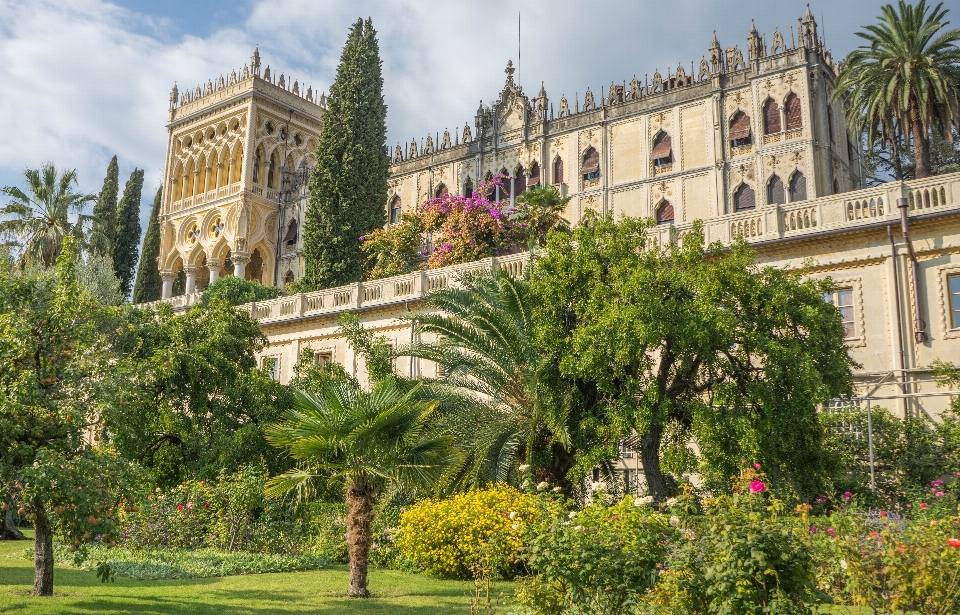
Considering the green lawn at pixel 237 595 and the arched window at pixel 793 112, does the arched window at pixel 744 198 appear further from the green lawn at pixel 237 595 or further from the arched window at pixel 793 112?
the green lawn at pixel 237 595

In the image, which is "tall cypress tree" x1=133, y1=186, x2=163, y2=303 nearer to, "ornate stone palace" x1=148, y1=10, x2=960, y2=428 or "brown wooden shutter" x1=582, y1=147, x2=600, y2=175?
"ornate stone palace" x1=148, y1=10, x2=960, y2=428

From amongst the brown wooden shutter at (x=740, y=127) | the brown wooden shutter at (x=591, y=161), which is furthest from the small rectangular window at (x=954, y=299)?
the brown wooden shutter at (x=591, y=161)

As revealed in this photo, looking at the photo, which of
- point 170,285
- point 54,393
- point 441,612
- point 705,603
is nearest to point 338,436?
point 441,612

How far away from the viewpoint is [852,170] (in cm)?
3744

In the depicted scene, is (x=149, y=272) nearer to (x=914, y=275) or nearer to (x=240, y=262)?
(x=240, y=262)

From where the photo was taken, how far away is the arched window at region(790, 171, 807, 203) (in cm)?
3378

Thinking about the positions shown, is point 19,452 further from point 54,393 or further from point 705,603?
point 705,603

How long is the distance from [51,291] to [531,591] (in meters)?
7.60

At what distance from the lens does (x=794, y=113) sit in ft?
114

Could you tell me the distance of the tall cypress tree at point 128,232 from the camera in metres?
52.8

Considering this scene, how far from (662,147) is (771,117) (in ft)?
16.6

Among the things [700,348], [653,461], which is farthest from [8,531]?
[700,348]

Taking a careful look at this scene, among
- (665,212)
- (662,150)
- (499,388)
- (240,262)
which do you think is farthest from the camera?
(240,262)

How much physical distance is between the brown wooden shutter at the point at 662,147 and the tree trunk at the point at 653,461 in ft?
84.3
